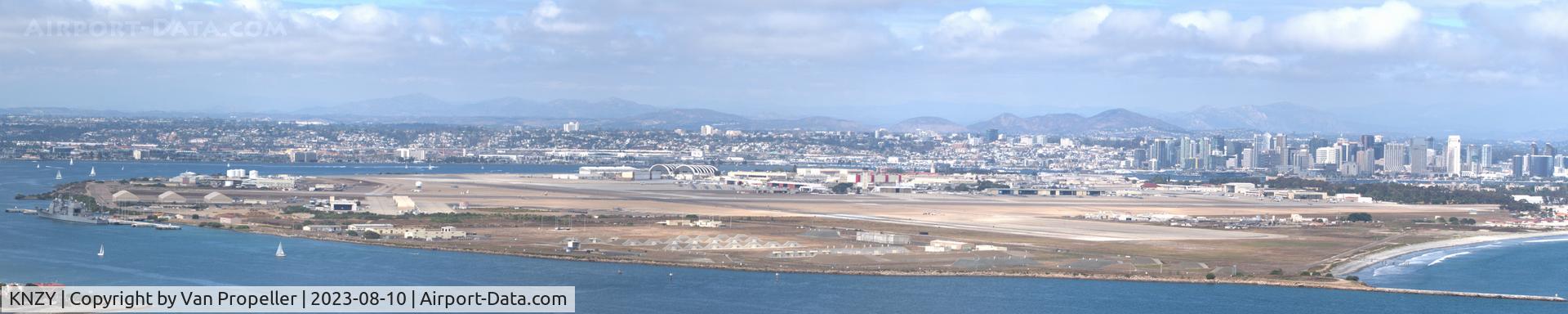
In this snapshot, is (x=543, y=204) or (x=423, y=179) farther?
(x=423, y=179)

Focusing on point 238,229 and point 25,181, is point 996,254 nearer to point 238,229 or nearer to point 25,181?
point 238,229

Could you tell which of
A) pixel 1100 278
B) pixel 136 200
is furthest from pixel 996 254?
pixel 136 200

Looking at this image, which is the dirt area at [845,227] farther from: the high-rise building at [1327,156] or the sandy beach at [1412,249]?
the high-rise building at [1327,156]

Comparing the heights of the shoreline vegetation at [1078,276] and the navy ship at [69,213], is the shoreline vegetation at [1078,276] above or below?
below

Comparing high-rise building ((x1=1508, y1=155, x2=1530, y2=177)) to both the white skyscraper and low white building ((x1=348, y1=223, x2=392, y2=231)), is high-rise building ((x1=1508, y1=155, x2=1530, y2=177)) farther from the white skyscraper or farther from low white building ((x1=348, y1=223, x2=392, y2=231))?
low white building ((x1=348, y1=223, x2=392, y2=231))

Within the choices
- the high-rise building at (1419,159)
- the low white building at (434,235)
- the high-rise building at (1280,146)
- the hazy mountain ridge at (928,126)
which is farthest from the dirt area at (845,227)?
the hazy mountain ridge at (928,126)

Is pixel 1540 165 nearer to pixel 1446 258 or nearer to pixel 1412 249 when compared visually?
pixel 1412 249

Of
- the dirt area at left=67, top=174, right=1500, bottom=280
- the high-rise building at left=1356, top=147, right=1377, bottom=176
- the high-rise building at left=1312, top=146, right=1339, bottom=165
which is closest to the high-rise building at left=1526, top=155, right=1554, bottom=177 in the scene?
the high-rise building at left=1356, top=147, right=1377, bottom=176

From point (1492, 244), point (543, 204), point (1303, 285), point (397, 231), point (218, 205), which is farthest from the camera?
point (543, 204)
